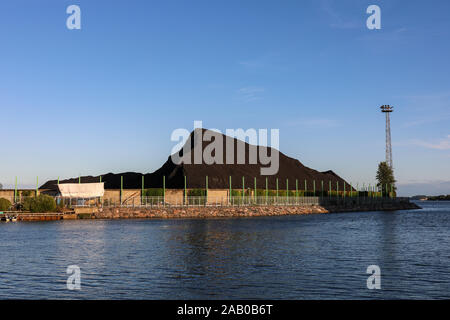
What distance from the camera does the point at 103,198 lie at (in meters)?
95.8

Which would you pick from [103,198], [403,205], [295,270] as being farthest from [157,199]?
[403,205]

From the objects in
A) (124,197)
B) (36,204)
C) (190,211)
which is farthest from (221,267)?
(124,197)

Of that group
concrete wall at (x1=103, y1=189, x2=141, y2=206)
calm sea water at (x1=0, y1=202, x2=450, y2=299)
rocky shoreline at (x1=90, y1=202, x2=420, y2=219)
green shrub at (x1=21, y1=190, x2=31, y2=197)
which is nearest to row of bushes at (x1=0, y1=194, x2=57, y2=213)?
green shrub at (x1=21, y1=190, x2=31, y2=197)

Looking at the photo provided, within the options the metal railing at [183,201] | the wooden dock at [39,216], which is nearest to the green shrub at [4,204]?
the metal railing at [183,201]

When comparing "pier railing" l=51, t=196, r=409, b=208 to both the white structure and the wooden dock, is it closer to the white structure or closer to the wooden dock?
the white structure

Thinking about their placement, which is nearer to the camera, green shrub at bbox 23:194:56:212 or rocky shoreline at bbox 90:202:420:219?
green shrub at bbox 23:194:56:212

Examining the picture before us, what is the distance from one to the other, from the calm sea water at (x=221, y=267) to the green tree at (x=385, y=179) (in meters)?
142

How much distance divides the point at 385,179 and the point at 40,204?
A: 14731 cm

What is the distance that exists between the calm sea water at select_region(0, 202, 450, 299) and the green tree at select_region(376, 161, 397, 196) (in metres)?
142

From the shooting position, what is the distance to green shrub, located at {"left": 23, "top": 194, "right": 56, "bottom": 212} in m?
84.8

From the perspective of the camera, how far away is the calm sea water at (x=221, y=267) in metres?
22.2

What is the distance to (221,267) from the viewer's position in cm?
3020
